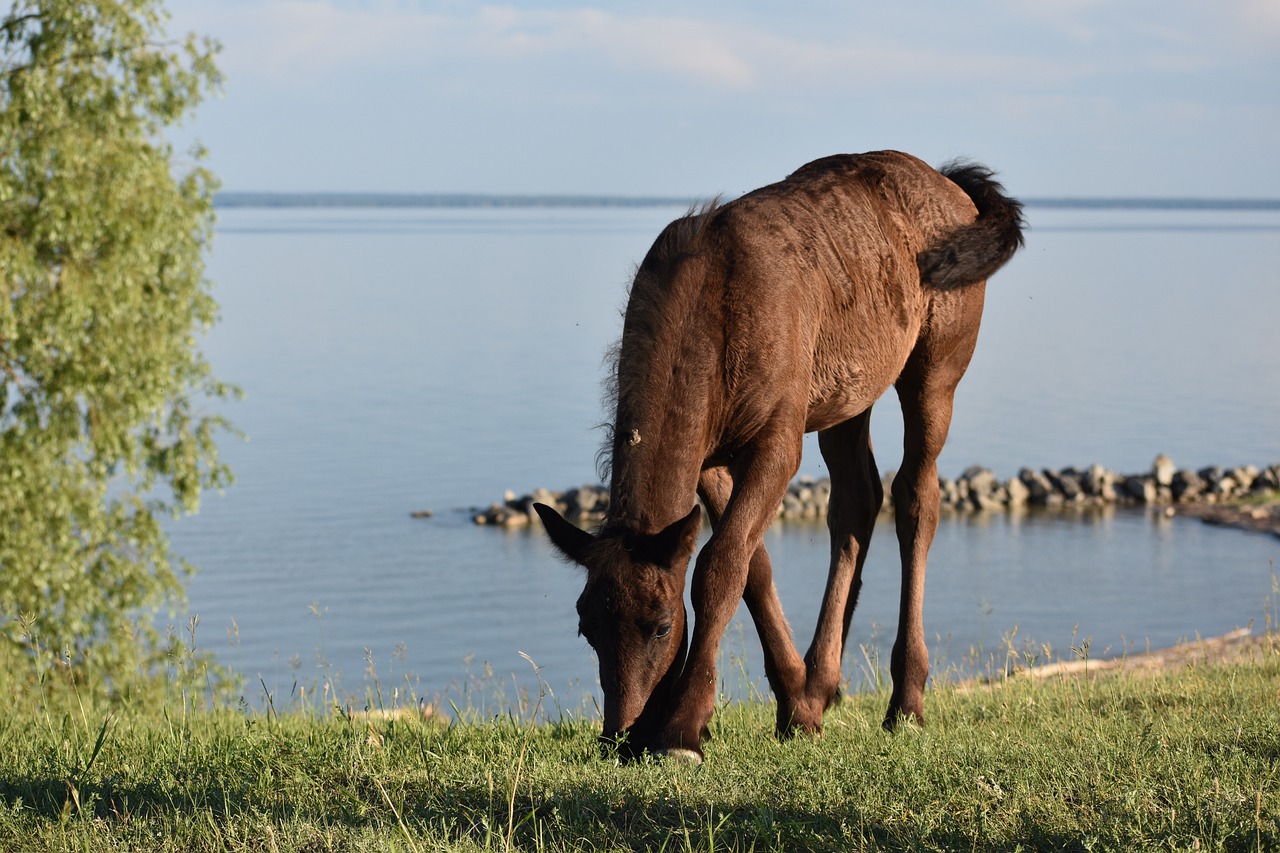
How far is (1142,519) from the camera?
3158 cm

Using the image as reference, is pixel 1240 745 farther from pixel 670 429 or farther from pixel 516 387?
pixel 516 387

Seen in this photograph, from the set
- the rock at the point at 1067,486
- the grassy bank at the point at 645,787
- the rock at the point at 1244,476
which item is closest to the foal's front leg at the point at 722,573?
the grassy bank at the point at 645,787

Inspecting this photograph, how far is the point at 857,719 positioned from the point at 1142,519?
88.1 ft

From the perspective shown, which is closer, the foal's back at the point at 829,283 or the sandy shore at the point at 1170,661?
the foal's back at the point at 829,283

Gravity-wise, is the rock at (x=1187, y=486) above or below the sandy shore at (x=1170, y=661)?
below

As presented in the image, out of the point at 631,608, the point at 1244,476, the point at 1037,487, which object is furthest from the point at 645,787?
the point at 1244,476

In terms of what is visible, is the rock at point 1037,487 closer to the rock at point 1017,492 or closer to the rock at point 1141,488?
the rock at point 1017,492

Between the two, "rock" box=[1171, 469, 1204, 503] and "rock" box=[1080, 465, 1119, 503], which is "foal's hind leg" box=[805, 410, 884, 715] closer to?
"rock" box=[1080, 465, 1119, 503]

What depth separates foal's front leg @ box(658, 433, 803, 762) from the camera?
18.3 feet

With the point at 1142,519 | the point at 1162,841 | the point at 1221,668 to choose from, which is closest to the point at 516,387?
the point at 1142,519

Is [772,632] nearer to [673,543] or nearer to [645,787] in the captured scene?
[673,543]

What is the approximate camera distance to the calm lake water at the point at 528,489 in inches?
832

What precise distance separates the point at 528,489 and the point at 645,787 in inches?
1130

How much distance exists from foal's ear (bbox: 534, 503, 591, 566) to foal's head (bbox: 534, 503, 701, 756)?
0.08 ft
